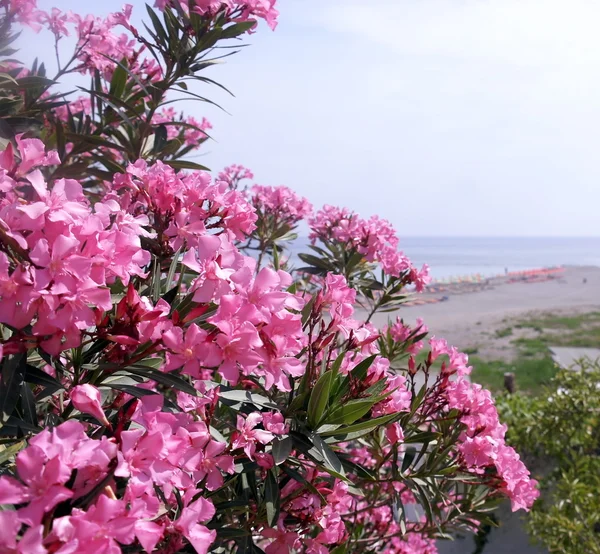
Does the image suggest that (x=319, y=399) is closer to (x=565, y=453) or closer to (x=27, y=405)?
(x=27, y=405)

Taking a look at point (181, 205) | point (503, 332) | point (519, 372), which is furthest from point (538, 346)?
point (181, 205)

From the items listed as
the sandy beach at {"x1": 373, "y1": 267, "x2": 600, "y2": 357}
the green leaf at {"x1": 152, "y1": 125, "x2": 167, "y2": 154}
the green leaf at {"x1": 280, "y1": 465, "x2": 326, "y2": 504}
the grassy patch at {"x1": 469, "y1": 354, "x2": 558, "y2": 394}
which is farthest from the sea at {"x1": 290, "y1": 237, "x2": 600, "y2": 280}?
the grassy patch at {"x1": 469, "y1": 354, "x2": 558, "y2": 394}

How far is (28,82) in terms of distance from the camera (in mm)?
1353

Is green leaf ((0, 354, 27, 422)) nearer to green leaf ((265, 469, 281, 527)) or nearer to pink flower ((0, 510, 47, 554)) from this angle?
pink flower ((0, 510, 47, 554))

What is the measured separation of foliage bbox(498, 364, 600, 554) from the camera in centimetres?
290

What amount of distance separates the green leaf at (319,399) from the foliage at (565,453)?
8.62 ft

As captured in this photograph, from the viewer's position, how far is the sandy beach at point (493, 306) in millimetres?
13727

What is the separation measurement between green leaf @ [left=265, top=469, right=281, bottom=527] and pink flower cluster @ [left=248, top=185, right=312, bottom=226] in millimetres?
1426

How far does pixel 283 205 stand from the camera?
2.21 meters

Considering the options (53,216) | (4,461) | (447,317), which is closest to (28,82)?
(53,216)

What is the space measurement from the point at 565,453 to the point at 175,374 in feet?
12.3

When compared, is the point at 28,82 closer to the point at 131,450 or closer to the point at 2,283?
the point at 2,283

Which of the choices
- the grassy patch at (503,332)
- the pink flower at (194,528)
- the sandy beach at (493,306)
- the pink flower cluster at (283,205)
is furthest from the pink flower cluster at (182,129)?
the grassy patch at (503,332)

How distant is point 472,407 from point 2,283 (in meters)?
1.00
